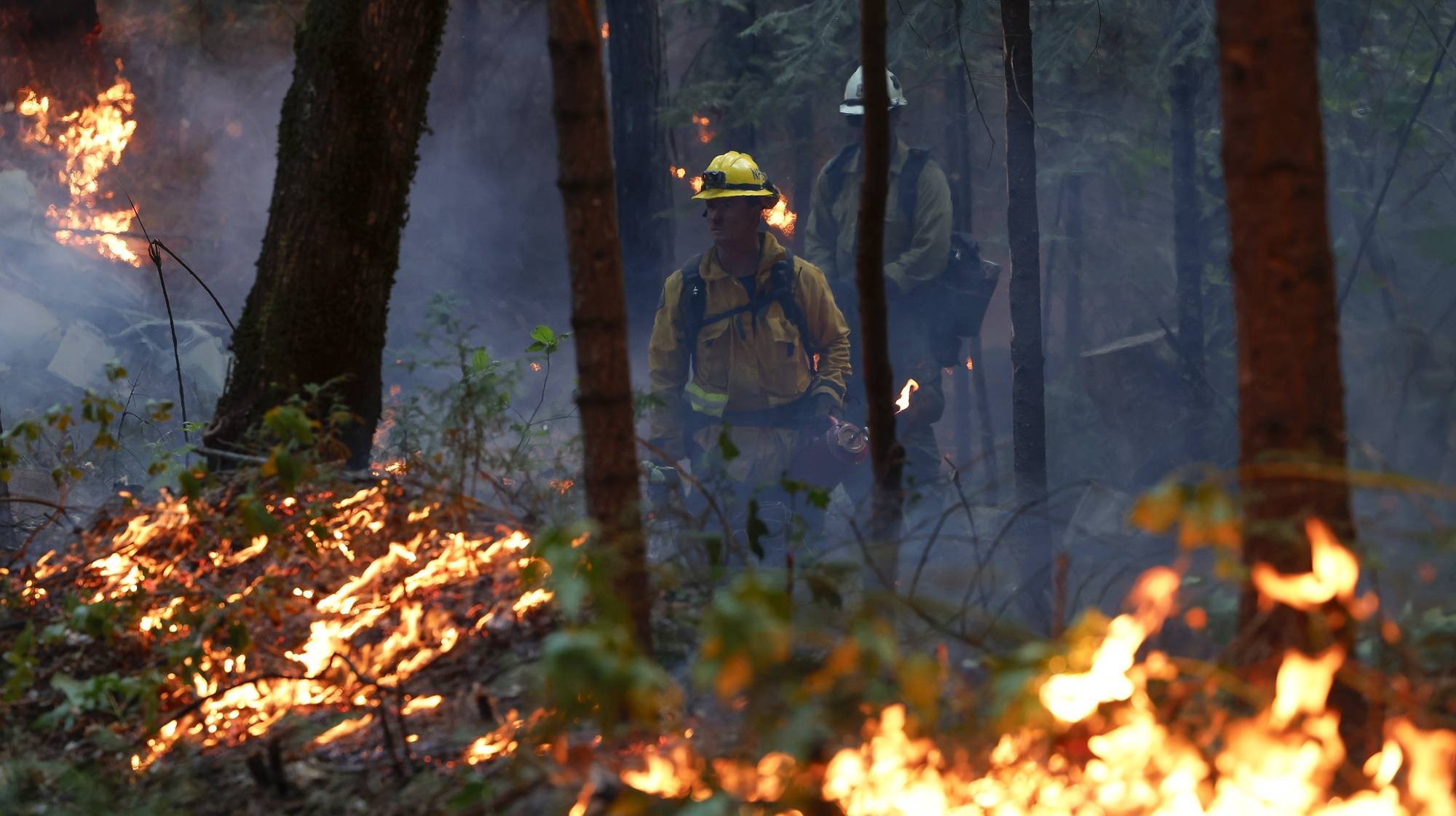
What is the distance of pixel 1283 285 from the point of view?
97.7 inches

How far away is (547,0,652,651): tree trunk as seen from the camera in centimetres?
324

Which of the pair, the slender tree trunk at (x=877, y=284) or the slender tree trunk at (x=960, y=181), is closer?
the slender tree trunk at (x=877, y=284)

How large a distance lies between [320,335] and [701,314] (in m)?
2.73

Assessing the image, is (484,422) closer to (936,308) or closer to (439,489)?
(439,489)

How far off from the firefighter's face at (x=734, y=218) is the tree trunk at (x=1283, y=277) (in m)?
4.87

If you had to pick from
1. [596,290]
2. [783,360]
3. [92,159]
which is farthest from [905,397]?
[92,159]

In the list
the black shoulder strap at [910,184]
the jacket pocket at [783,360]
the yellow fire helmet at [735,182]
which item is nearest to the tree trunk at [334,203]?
the yellow fire helmet at [735,182]

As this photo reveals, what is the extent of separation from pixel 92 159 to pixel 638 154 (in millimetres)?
8989

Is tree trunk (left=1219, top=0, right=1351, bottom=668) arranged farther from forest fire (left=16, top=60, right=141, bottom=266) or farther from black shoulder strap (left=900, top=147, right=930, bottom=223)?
forest fire (left=16, top=60, right=141, bottom=266)

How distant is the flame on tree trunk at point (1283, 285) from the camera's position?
2473 mm

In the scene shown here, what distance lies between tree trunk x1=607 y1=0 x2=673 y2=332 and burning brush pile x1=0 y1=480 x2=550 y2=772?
7047mm

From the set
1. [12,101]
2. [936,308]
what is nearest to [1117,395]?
[936,308]

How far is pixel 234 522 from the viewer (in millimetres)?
4488

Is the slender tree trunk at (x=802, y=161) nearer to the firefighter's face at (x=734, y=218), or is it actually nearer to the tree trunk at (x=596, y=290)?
the firefighter's face at (x=734, y=218)
